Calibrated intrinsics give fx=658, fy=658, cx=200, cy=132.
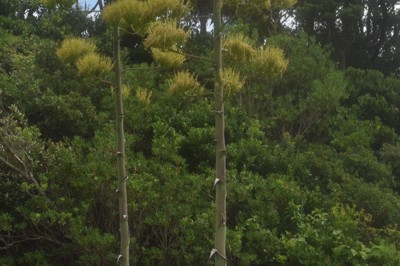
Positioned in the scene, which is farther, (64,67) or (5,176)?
(64,67)

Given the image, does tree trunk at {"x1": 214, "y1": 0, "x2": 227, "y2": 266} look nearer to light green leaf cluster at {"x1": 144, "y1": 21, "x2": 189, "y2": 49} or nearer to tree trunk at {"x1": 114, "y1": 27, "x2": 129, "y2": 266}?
light green leaf cluster at {"x1": 144, "y1": 21, "x2": 189, "y2": 49}

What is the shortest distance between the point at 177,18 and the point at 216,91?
17.4 inches

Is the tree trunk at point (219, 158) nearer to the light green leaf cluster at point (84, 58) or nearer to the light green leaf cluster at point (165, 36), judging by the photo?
the light green leaf cluster at point (165, 36)

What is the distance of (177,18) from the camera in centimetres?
330

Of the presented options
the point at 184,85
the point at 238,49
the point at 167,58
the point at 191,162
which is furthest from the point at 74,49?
the point at 191,162

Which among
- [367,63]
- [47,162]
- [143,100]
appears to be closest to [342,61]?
[367,63]

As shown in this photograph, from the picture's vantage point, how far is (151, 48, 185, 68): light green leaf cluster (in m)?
3.46

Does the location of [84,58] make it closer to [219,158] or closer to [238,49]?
[238,49]

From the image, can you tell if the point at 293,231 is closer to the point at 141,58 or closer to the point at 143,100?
the point at 143,100

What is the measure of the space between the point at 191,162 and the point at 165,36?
4677 mm

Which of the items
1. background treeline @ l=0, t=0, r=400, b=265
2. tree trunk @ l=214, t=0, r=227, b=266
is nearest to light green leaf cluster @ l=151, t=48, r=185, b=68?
background treeline @ l=0, t=0, r=400, b=265

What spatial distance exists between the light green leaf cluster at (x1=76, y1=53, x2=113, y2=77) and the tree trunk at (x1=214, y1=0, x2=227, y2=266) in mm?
613

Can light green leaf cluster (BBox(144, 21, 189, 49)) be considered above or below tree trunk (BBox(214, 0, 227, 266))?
above

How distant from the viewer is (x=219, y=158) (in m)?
3.09
